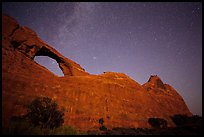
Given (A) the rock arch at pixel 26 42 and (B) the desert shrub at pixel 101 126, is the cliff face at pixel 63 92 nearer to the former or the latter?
(A) the rock arch at pixel 26 42

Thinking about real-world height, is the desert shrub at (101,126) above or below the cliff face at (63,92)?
below

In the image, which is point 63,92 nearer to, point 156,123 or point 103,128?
point 103,128

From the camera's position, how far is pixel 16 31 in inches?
1588

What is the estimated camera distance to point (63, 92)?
3412 centimetres

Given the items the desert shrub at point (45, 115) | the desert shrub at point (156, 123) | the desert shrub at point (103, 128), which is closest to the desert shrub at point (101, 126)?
the desert shrub at point (103, 128)

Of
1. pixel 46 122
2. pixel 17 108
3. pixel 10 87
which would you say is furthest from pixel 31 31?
pixel 46 122

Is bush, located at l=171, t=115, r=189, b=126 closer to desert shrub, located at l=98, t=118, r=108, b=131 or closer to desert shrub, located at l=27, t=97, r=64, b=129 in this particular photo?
desert shrub, located at l=98, t=118, r=108, b=131

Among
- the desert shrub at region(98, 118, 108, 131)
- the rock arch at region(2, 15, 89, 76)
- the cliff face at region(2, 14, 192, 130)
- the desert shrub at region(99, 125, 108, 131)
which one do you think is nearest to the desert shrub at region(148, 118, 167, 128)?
the cliff face at region(2, 14, 192, 130)

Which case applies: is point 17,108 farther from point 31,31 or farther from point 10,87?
point 31,31

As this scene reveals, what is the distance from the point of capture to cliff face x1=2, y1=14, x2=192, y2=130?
1103 inches

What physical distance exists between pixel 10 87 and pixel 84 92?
16331 millimetres

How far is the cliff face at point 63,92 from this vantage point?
28.0 metres

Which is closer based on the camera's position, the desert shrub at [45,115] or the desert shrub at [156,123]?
the desert shrub at [45,115]

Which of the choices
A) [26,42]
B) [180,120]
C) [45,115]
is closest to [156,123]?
[180,120]
